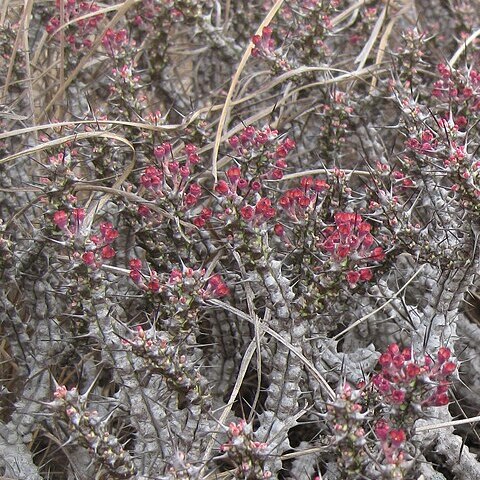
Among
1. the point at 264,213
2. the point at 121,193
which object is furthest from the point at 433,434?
the point at 121,193

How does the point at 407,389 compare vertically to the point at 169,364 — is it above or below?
above

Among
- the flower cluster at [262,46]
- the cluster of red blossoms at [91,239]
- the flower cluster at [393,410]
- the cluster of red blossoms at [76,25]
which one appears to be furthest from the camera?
the cluster of red blossoms at [76,25]

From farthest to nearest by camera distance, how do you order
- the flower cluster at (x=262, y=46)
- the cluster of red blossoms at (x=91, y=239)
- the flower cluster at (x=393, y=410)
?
the flower cluster at (x=262, y=46)
the cluster of red blossoms at (x=91, y=239)
the flower cluster at (x=393, y=410)

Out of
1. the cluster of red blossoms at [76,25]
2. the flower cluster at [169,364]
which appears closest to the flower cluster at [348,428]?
the flower cluster at [169,364]

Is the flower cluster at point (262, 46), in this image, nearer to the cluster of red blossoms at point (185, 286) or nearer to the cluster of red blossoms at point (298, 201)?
the cluster of red blossoms at point (298, 201)

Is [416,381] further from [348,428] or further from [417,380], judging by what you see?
[348,428]

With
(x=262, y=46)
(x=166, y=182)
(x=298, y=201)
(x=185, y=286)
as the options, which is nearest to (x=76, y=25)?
(x=262, y=46)

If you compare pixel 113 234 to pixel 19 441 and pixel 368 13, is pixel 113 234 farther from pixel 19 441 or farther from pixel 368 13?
pixel 368 13
